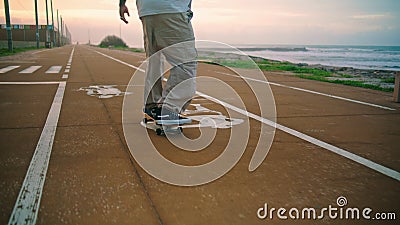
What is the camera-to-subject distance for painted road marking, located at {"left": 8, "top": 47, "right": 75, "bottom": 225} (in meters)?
1.77

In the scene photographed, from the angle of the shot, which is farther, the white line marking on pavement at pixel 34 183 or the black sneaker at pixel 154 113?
the black sneaker at pixel 154 113

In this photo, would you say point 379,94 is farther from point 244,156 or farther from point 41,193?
point 41,193

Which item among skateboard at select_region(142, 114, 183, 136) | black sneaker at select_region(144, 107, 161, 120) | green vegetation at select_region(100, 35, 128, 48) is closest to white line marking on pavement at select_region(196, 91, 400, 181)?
skateboard at select_region(142, 114, 183, 136)

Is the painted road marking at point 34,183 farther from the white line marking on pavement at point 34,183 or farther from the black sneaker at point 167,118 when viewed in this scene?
the black sneaker at point 167,118

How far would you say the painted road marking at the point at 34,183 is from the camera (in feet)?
5.82

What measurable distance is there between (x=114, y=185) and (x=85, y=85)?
524 cm

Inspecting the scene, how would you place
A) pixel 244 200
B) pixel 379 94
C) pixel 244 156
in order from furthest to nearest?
1. pixel 379 94
2. pixel 244 156
3. pixel 244 200

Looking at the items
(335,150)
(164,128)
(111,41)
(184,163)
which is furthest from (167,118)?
(111,41)

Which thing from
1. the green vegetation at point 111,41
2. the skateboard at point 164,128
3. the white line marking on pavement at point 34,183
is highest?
the green vegetation at point 111,41

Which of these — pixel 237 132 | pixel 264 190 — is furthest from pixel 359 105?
pixel 264 190

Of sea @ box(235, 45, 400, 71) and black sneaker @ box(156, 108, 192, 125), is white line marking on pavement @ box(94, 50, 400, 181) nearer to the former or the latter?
black sneaker @ box(156, 108, 192, 125)

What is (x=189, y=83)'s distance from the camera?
10.9ft

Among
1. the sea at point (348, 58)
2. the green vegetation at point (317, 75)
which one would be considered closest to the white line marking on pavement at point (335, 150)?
the green vegetation at point (317, 75)

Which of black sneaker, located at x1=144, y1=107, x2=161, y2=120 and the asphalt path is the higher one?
black sneaker, located at x1=144, y1=107, x2=161, y2=120
